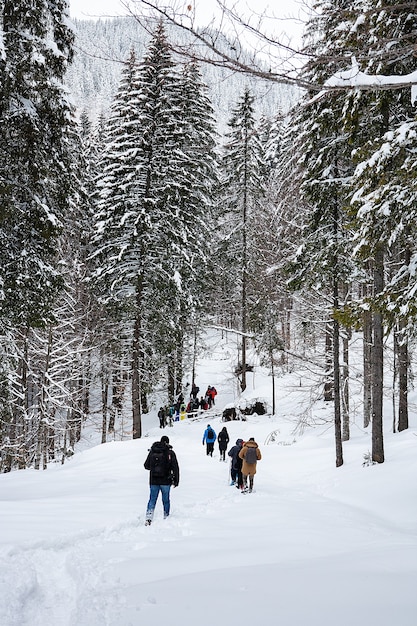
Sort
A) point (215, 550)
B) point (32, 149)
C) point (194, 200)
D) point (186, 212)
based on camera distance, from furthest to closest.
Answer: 1. point (194, 200)
2. point (186, 212)
3. point (32, 149)
4. point (215, 550)

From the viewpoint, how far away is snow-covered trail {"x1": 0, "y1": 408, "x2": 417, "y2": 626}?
3596mm

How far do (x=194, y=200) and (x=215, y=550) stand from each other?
1982 cm

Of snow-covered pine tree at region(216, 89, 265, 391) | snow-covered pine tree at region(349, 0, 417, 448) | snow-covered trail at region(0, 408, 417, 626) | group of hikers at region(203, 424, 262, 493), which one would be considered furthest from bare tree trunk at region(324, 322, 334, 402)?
snow-covered pine tree at region(216, 89, 265, 391)

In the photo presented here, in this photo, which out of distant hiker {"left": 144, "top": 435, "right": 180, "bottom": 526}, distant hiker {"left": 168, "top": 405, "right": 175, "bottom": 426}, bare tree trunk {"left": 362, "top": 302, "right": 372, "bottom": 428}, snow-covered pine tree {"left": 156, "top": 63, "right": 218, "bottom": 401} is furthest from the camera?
distant hiker {"left": 168, "top": 405, "right": 175, "bottom": 426}

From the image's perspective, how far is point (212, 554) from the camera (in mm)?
5164

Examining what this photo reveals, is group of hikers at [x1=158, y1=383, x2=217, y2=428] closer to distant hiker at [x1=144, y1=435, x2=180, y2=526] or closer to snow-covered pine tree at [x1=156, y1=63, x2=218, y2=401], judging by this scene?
snow-covered pine tree at [x1=156, y1=63, x2=218, y2=401]

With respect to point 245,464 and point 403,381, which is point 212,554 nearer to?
point 245,464

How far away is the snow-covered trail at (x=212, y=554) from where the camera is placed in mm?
3596

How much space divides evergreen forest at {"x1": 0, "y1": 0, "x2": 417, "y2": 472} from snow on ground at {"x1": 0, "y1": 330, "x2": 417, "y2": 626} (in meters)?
2.70

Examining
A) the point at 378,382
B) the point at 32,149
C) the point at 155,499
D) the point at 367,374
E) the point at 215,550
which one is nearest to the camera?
the point at 215,550

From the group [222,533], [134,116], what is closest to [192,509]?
[222,533]

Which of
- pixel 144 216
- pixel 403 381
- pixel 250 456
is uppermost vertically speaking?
pixel 144 216

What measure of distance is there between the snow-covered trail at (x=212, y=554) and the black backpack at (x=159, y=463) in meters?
0.83

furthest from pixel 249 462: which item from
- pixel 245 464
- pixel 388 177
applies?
pixel 388 177
